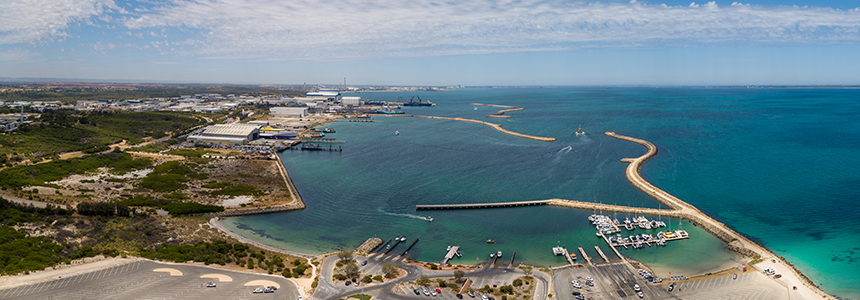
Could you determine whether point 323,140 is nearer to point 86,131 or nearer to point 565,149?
point 86,131

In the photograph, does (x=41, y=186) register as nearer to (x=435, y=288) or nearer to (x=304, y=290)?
(x=304, y=290)

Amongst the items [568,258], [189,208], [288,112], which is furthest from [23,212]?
[288,112]

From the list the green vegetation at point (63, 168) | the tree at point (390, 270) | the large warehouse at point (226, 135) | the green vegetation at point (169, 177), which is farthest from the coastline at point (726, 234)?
the large warehouse at point (226, 135)

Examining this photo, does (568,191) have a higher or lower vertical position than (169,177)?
lower

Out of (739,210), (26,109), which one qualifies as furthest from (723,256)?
(26,109)

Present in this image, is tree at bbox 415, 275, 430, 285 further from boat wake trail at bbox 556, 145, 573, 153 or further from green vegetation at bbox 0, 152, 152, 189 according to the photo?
boat wake trail at bbox 556, 145, 573, 153

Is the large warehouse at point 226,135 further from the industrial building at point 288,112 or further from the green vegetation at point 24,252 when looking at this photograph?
the industrial building at point 288,112

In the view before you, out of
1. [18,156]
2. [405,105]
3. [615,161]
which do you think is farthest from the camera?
[405,105]
